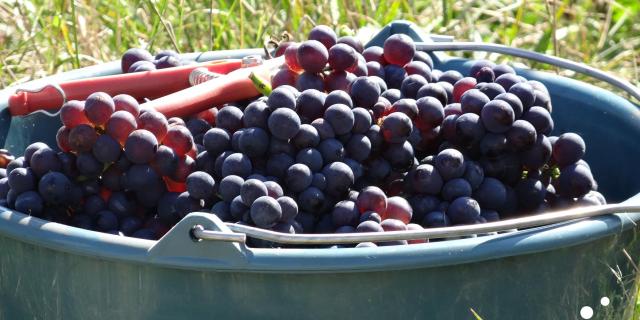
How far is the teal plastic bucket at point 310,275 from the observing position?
43.1 inches

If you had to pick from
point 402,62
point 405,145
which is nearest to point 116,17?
point 402,62

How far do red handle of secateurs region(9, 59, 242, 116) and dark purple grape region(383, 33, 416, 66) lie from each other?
0.36 metres

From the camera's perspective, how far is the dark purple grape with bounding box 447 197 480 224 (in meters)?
1.31

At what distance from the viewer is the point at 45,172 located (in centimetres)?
133

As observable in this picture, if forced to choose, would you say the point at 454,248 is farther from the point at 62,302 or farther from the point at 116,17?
the point at 116,17

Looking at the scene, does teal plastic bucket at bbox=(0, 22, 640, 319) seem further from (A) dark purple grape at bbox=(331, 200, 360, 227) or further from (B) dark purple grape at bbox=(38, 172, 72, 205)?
(A) dark purple grape at bbox=(331, 200, 360, 227)

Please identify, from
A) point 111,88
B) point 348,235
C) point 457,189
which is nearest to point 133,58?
point 111,88

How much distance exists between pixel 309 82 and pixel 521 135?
0.35m

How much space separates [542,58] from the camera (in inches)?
67.1

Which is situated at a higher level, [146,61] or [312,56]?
[312,56]

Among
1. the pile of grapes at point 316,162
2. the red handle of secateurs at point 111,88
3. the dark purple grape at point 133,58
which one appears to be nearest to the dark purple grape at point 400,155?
the pile of grapes at point 316,162

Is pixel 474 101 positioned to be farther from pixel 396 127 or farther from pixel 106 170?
pixel 106 170

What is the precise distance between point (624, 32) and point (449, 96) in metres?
2.09

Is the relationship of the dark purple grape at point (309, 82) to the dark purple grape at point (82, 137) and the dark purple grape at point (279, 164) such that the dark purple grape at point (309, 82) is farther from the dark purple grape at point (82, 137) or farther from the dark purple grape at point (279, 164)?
the dark purple grape at point (82, 137)
